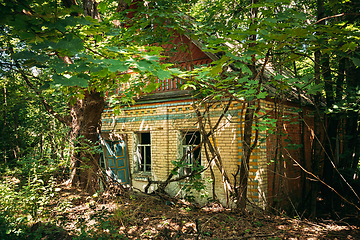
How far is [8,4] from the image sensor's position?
2.04 meters

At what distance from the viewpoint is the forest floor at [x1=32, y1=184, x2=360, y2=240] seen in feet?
Result: 13.8

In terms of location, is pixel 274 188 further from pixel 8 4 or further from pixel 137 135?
pixel 8 4

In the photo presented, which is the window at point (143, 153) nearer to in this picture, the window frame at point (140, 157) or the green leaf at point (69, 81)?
the window frame at point (140, 157)

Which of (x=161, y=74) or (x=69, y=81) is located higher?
(x=161, y=74)

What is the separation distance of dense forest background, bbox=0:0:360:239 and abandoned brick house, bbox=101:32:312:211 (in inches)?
38.1

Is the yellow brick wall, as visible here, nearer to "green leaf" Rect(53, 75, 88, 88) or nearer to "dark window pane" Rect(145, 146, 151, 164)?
"dark window pane" Rect(145, 146, 151, 164)

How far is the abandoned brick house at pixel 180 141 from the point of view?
6855 mm

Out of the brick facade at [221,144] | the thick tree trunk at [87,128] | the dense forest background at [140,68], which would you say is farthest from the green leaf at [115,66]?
the thick tree trunk at [87,128]

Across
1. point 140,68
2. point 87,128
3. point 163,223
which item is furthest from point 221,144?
point 140,68

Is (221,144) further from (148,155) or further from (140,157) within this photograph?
(140,157)

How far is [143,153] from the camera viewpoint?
9.40 metres

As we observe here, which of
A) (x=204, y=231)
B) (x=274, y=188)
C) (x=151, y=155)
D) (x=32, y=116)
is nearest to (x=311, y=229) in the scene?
(x=274, y=188)

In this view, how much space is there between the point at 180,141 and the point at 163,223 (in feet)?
12.2

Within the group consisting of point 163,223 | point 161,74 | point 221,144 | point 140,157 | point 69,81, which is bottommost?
point 163,223
